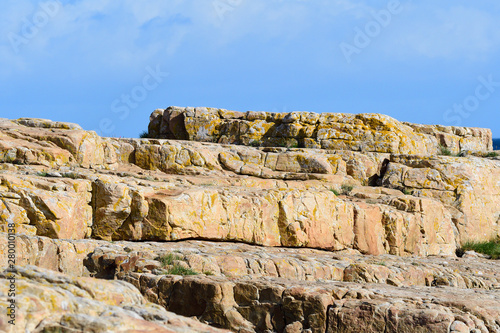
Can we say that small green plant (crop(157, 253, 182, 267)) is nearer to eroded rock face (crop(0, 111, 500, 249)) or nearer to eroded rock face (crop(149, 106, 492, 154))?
eroded rock face (crop(0, 111, 500, 249))

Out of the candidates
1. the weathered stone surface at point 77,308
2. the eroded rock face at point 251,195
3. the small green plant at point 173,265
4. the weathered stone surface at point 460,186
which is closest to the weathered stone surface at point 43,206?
the eroded rock face at point 251,195

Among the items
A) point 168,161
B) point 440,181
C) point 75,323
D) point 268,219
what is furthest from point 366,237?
point 75,323

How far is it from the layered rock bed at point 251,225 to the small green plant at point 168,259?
30 mm

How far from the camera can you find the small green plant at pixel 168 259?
9344 mm

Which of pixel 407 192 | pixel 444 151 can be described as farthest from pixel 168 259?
pixel 444 151

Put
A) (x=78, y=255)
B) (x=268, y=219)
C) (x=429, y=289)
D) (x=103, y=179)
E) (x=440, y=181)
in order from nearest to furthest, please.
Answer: (x=429, y=289), (x=78, y=255), (x=103, y=179), (x=268, y=219), (x=440, y=181)

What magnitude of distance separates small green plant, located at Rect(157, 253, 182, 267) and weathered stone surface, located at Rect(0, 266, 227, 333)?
137 inches

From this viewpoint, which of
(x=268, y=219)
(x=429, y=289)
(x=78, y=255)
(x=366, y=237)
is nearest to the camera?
(x=429, y=289)

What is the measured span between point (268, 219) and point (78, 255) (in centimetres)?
488

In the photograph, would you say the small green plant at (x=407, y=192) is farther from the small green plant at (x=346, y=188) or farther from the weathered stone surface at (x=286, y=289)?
the weathered stone surface at (x=286, y=289)

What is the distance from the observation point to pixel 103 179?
39.9 ft

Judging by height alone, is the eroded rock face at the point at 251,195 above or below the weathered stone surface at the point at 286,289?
above

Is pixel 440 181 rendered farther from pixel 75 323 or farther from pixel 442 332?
pixel 75 323

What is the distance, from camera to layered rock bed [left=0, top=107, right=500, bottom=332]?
7059mm
